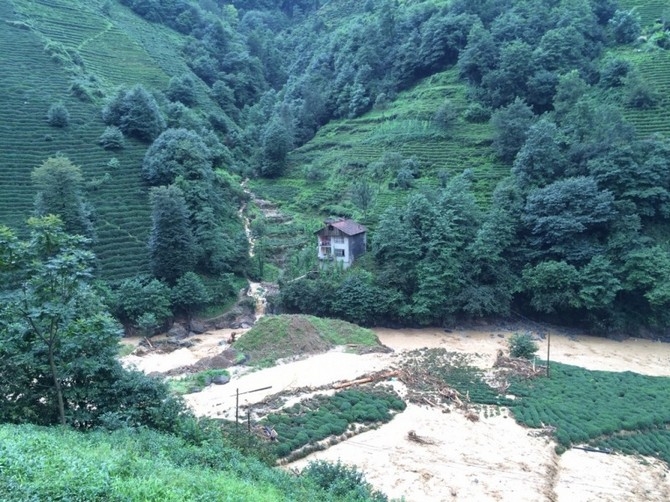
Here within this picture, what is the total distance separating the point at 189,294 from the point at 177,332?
270cm

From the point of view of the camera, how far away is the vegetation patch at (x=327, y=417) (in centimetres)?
1788

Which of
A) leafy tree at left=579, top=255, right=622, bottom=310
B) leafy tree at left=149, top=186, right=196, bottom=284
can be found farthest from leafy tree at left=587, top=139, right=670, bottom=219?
leafy tree at left=149, top=186, right=196, bottom=284

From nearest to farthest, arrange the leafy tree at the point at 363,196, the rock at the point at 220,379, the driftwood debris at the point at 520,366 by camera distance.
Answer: the rock at the point at 220,379
the driftwood debris at the point at 520,366
the leafy tree at the point at 363,196

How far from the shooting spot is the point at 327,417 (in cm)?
1973

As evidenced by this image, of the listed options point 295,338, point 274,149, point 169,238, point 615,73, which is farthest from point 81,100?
point 615,73

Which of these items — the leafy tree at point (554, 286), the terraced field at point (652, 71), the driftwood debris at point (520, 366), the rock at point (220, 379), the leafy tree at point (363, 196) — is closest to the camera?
the rock at point (220, 379)

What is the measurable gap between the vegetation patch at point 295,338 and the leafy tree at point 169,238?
28.3ft

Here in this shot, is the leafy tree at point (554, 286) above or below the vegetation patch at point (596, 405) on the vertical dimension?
above

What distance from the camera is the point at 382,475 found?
16547 mm

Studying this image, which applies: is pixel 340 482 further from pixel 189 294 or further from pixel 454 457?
pixel 189 294

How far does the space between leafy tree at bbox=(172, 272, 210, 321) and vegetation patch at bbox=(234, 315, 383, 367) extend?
601cm

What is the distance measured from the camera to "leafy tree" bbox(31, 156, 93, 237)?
30.5 m

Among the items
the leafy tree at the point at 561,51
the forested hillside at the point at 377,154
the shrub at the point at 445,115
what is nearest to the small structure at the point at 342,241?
the forested hillside at the point at 377,154

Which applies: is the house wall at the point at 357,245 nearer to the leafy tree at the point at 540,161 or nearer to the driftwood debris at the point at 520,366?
the leafy tree at the point at 540,161
